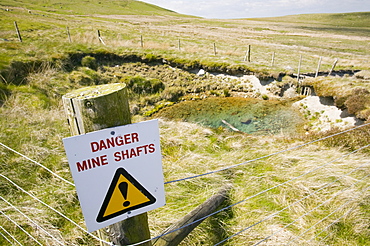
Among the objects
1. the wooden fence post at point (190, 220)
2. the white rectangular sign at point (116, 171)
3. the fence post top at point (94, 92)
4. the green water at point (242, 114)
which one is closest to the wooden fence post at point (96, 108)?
the fence post top at point (94, 92)

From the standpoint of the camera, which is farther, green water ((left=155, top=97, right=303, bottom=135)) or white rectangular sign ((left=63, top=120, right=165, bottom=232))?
green water ((left=155, top=97, right=303, bottom=135))

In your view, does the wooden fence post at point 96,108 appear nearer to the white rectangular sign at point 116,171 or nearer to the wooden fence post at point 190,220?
the white rectangular sign at point 116,171

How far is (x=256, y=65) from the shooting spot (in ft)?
55.1

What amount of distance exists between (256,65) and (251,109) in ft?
16.5

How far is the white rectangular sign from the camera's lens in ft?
4.34

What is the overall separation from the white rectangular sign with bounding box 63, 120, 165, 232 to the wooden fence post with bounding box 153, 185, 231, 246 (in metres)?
0.99

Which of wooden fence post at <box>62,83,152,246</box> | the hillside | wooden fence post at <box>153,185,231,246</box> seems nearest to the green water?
wooden fence post at <box>153,185,231,246</box>

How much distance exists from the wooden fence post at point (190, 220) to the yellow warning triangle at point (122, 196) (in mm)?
1008

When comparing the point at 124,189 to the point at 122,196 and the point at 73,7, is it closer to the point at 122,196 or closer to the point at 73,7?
the point at 122,196

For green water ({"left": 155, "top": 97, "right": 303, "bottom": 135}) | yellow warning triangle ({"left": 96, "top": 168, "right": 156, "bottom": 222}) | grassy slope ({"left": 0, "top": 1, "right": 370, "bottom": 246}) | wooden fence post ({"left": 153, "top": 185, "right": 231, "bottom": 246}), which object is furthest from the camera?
green water ({"left": 155, "top": 97, "right": 303, "bottom": 135})

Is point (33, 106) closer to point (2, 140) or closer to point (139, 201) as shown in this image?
point (2, 140)

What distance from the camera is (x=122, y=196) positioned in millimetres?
1531

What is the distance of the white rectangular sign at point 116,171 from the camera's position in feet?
4.34

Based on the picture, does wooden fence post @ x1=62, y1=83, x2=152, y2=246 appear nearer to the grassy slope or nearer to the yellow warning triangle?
the yellow warning triangle
